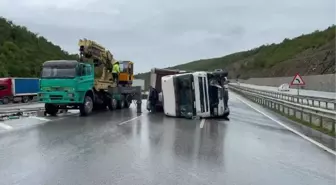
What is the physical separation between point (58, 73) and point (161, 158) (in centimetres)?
1375

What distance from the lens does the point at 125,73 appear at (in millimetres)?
30484

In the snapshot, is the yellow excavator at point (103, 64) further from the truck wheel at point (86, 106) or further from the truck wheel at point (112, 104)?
the truck wheel at point (86, 106)

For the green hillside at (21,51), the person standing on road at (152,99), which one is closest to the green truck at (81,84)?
the person standing on road at (152,99)

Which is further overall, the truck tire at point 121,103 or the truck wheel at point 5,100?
the truck wheel at point 5,100

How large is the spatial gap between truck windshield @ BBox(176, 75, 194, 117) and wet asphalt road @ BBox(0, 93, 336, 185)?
566cm

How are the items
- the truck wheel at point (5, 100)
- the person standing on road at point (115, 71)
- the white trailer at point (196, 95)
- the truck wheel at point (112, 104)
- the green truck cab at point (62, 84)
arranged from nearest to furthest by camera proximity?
the white trailer at point (196, 95)
the green truck cab at point (62, 84)
the truck wheel at point (112, 104)
the person standing on road at point (115, 71)
the truck wheel at point (5, 100)

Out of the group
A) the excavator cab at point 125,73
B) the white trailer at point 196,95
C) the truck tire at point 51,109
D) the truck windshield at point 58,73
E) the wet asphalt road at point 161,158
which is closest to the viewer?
the wet asphalt road at point 161,158

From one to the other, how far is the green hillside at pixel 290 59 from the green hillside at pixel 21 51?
17.9 m

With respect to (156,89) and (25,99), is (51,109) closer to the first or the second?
(156,89)

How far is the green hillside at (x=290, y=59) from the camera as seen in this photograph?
3014 inches

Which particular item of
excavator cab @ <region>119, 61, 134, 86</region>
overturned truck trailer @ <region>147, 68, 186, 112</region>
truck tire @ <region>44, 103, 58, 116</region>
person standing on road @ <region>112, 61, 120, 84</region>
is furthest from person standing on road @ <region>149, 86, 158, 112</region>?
excavator cab @ <region>119, 61, 134, 86</region>

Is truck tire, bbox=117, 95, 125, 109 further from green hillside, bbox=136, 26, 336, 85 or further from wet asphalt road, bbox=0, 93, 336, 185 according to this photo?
green hillside, bbox=136, 26, 336, 85

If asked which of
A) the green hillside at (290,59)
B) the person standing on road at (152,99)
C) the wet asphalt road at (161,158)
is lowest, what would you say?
the wet asphalt road at (161,158)

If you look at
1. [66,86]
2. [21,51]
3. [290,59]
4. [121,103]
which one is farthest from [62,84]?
[290,59]
